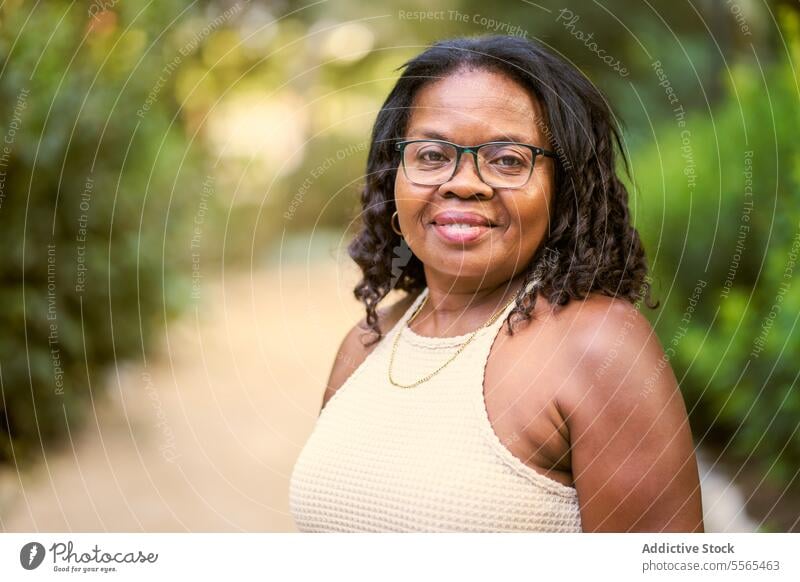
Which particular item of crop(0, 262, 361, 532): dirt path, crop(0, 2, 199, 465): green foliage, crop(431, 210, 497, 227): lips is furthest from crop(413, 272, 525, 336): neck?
crop(0, 2, 199, 465): green foliage

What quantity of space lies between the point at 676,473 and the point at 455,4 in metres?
2.99

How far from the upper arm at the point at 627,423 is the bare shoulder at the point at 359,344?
44 centimetres

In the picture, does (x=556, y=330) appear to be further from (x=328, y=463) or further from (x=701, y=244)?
(x=701, y=244)

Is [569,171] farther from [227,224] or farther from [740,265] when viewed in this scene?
[227,224]

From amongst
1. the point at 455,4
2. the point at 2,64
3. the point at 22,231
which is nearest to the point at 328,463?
the point at 2,64

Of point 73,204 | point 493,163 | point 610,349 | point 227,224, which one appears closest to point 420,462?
point 610,349

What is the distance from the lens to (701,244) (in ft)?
8.60

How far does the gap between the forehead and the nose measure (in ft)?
0.10

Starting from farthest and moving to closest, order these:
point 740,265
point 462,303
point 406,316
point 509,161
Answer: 1. point 740,265
2. point 406,316
3. point 462,303
4. point 509,161

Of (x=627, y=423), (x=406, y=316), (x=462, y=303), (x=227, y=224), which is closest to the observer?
(x=627, y=423)

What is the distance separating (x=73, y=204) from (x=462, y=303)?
2.16 m

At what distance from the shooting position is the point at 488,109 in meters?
1.22
